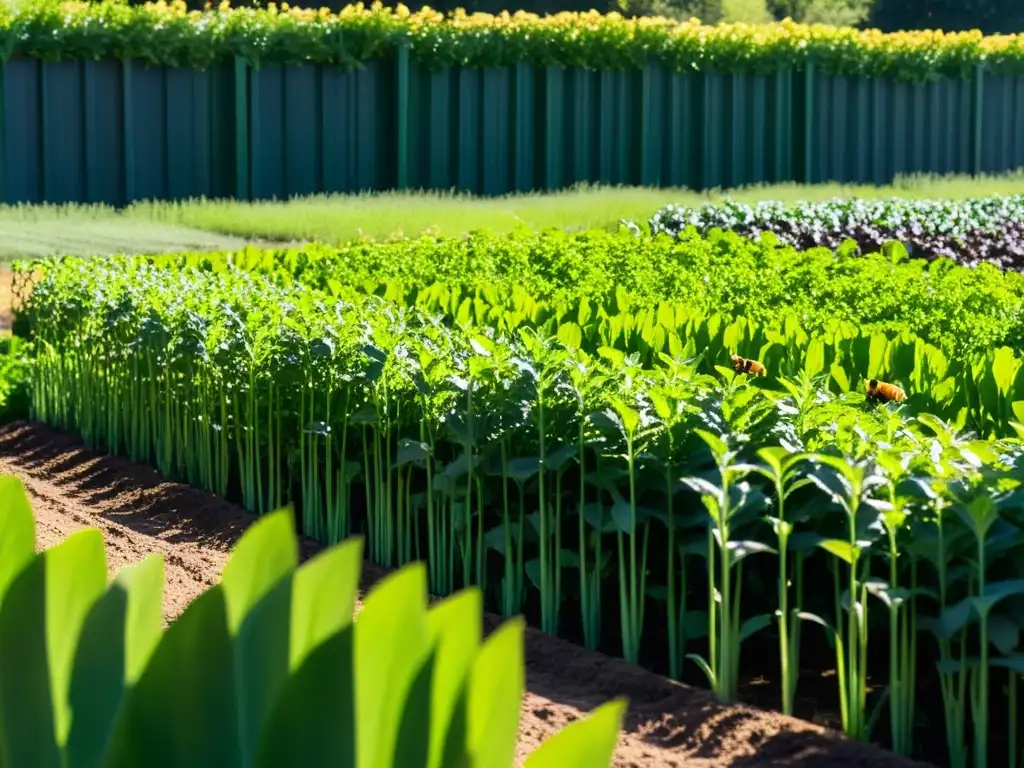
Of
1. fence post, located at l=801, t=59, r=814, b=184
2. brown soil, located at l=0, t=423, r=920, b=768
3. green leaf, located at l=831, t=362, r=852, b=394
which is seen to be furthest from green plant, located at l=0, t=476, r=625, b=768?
fence post, located at l=801, t=59, r=814, b=184

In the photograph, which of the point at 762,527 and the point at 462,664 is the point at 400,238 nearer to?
the point at 762,527

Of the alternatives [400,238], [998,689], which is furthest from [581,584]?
[400,238]

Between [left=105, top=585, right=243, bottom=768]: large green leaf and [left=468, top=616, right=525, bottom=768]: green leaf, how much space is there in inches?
6.0

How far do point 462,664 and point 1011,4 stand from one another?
4955cm

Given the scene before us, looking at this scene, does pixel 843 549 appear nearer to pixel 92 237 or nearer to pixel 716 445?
pixel 716 445

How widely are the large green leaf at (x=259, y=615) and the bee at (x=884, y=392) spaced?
4567 mm

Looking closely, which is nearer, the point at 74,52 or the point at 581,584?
the point at 581,584

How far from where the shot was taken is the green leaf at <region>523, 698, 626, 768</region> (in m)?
→ 0.85

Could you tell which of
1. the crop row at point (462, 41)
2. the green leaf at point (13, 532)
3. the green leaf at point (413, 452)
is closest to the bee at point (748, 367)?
the green leaf at point (413, 452)

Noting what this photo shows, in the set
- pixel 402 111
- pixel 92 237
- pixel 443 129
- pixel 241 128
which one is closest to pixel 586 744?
pixel 92 237

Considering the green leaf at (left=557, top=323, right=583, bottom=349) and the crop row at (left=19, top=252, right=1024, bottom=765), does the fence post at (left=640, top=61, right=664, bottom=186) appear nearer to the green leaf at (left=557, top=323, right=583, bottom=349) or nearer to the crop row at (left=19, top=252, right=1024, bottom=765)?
the crop row at (left=19, top=252, right=1024, bottom=765)

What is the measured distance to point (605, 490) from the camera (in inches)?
211

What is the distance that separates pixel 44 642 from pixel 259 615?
18 cm

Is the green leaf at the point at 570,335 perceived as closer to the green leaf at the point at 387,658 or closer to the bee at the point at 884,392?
the bee at the point at 884,392
